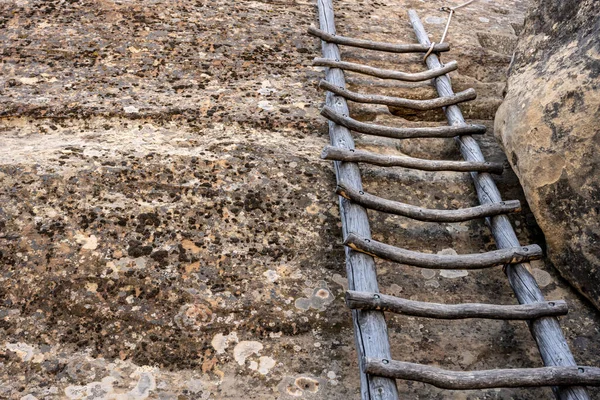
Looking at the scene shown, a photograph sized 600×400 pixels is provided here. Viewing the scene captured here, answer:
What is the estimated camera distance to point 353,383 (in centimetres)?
223

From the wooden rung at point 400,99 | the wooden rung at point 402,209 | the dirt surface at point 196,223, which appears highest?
the wooden rung at point 400,99

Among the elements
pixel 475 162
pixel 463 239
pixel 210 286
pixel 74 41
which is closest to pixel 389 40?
pixel 475 162

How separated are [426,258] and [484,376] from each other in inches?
21.4

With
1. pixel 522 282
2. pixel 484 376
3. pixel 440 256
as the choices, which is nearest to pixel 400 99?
pixel 440 256

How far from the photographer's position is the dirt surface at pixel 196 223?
2230 mm

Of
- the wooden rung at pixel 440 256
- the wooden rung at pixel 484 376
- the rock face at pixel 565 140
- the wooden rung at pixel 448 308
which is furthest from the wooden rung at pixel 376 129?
the wooden rung at pixel 484 376

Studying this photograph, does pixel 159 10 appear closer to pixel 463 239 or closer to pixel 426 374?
pixel 463 239

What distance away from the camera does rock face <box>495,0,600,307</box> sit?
2.52m

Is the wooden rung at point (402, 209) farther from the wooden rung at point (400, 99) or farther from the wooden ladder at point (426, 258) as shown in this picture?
the wooden rung at point (400, 99)

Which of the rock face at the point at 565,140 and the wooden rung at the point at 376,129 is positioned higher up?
the rock face at the point at 565,140

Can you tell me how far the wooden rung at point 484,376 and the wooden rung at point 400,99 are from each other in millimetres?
1621

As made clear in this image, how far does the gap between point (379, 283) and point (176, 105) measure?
4.84ft

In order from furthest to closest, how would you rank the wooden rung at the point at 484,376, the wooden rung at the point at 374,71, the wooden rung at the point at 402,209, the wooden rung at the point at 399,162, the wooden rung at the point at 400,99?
the wooden rung at the point at 374,71 → the wooden rung at the point at 400,99 → the wooden rung at the point at 399,162 → the wooden rung at the point at 402,209 → the wooden rung at the point at 484,376

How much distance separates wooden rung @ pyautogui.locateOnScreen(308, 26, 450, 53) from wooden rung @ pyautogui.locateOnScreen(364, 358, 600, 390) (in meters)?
2.25
